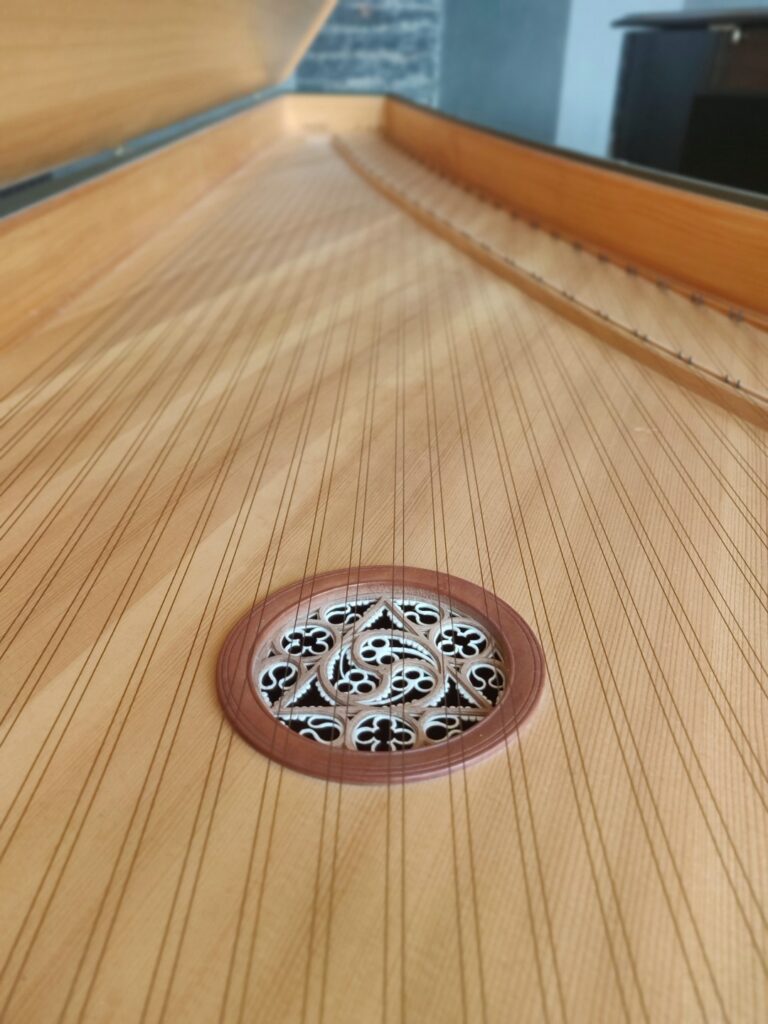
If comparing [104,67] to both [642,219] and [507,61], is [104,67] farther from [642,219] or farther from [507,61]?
[507,61]

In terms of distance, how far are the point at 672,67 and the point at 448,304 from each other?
2573 millimetres


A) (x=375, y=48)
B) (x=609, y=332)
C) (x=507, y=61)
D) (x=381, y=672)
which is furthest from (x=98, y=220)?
(x=507, y=61)

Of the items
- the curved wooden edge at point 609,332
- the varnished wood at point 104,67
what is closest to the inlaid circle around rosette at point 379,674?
the curved wooden edge at point 609,332

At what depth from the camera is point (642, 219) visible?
2.14 metres

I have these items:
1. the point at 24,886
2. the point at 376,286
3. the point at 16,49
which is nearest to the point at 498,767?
the point at 24,886

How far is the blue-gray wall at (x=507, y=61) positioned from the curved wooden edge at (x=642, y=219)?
18.6 feet

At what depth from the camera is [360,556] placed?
1163 mm

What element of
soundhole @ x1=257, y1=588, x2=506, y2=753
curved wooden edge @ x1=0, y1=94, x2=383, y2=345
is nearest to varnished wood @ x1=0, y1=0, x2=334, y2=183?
curved wooden edge @ x1=0, y1=94, x2=383, y2=345

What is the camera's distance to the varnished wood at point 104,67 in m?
1.47

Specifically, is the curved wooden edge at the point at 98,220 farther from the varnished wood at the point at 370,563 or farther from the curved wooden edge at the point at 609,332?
the curved wooden edge at the point at 609,332

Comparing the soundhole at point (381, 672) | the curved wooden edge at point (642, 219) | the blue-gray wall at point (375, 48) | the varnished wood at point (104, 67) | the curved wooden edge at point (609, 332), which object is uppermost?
the blue-gray wall at point (375, 48)

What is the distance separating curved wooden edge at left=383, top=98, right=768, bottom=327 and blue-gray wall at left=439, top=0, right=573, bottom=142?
5.68 meters

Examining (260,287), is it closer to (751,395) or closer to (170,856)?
(751,395)

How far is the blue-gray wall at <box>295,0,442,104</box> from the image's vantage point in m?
7.87
